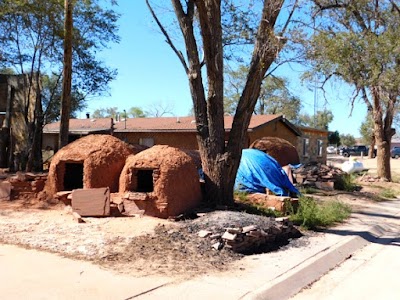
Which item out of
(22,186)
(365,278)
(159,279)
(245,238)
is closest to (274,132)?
(22,186)

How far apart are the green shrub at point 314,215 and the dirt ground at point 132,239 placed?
0.70 metres

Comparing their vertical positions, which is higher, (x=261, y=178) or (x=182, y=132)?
(x=182, y=132)

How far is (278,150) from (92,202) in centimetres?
1223

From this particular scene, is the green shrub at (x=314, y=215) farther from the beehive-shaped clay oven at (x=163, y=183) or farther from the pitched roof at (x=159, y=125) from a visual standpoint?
the pitched roof at (x=159, y=125)

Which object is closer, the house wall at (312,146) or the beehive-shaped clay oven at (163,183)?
the beehive-shaped clay oven at (163,183)

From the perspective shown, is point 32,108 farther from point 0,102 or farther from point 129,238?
point 129,238

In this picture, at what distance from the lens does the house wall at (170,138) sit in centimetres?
2512

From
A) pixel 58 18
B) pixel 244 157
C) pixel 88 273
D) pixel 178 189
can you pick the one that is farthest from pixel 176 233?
pixel 58 18

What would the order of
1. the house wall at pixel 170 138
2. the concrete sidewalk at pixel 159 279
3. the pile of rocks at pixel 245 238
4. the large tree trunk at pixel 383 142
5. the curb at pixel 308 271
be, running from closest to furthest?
the concrete sidewalk at pixel 159 279
the curb at pixel 308 271
the pile of rocks at pixel 245 238
the large tree trunk at pixel 383 142
the house wall at pixel 170 138

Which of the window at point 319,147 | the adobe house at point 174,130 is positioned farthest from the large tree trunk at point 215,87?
the window at point 319,147

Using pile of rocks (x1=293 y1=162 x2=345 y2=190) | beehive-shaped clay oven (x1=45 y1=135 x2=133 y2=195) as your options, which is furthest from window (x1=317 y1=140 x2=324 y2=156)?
beehive-shaped clay oven (x1=45 y1=135 x2=133 y2=195)

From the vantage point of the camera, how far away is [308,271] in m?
6.96

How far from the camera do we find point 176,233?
321 inches

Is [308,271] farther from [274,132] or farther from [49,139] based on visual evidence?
[49,139]
